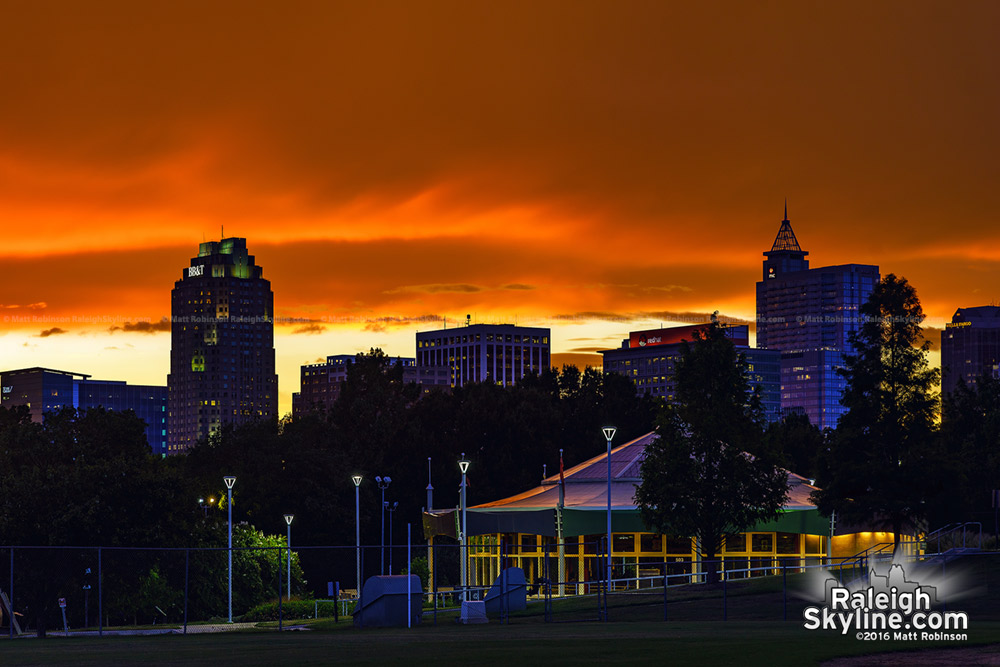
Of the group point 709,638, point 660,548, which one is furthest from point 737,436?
point 709,638

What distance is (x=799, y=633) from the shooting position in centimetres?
3722

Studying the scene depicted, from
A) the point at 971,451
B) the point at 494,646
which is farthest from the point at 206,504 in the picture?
the point at 494,646

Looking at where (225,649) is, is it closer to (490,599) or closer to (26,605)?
(490,599)

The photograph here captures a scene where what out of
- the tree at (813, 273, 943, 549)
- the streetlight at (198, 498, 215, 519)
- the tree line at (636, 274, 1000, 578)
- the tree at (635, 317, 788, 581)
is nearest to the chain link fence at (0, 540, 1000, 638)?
the tree at (635, 317, 788, 581)

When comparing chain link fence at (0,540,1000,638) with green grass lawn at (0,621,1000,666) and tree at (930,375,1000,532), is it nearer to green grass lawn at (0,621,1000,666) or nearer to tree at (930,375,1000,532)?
green grass lawn at (0,621,1000,666)

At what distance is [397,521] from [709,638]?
91692mm

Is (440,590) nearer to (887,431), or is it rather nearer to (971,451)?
(887,431)

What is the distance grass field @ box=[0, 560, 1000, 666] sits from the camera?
3106 cm

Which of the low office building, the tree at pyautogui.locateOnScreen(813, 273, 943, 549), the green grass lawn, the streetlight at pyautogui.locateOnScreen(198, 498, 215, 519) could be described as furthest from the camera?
the streetlight at pyautogui.locateOnScreen(198, 498, 215, 519)

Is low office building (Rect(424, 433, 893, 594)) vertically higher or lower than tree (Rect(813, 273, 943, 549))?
lower

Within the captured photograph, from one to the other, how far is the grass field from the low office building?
22.7m

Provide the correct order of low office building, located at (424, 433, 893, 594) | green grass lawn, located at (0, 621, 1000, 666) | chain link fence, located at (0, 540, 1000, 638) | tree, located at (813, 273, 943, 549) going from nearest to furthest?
green grass lawn, located at (0, 621, 1000, 666)
chain link fence, located at (0, 540, 1000, 638)
tree, located at (813, 273, 943, 549)
low office building, located at (424, 433, 893, 594)

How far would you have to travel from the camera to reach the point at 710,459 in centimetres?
6247

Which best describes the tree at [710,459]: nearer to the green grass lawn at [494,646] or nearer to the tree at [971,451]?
the tree at [971,451]
